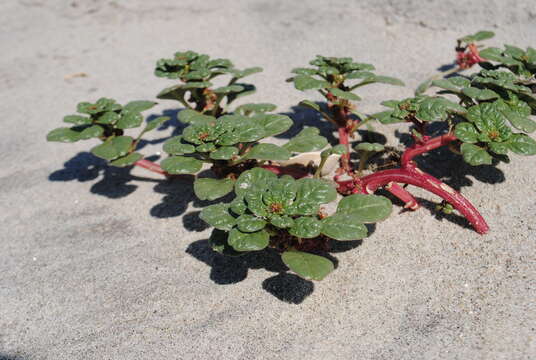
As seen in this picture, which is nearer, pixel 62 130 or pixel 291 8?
pixel 62 130

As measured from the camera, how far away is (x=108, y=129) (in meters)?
3.23

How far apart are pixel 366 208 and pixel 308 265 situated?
49 centimetres

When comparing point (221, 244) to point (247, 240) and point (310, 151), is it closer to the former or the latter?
point (247, 240)

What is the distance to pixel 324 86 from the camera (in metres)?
2.96

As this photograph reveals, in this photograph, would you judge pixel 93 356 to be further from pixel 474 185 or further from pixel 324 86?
pixel 474 185

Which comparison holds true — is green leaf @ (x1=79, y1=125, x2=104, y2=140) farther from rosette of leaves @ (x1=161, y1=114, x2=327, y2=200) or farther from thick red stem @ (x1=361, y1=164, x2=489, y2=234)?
thick red stem @ (x1=361, y1=164, x2=489, y2=234)


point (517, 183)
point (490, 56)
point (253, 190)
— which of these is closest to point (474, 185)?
point (517, 183)

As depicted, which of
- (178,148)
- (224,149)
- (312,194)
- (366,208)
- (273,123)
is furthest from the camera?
(273,123)

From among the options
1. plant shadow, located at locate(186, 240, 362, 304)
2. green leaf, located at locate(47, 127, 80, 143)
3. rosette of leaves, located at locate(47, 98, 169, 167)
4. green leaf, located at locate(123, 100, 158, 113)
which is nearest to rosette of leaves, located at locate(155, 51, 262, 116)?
green leaf, located at locate(123, 100, 158, 113)

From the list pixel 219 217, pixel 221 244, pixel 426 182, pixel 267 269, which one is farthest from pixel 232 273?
pixel 426 182

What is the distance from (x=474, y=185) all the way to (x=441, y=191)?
1.46 ft

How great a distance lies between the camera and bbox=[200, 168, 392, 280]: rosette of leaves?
2.08 metres

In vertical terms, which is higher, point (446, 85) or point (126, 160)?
point (446, 85)

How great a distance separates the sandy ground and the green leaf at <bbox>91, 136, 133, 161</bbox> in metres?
0.50
